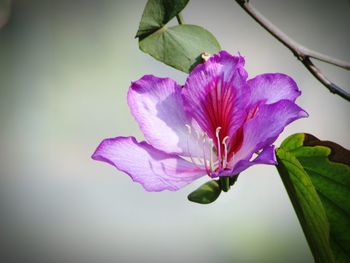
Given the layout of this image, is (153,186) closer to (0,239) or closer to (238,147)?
(238,147)

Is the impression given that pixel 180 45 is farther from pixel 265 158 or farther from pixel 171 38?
pixel 265 158

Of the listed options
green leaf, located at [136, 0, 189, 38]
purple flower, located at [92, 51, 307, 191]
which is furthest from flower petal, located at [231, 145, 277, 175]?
green leaf, located at [136, 0, 189, 38]

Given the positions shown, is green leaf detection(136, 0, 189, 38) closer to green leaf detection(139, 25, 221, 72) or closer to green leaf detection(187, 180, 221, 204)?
green leaf detection(139, 25, 221, 72)

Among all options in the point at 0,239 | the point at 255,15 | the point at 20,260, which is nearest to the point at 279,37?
the point at 255,15

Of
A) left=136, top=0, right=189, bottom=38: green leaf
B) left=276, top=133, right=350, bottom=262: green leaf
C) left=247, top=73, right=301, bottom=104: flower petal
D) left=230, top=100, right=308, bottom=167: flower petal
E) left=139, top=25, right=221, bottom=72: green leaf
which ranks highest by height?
left=136, top=0, right=189, bottom=38: green leaf

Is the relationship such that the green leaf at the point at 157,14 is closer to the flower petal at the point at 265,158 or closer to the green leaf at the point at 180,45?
the green leaf at the point at 180,45

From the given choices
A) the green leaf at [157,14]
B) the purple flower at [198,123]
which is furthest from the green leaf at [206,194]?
the green leaf at [157,14]

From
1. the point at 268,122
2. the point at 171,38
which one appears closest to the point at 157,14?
the point at 171,38
